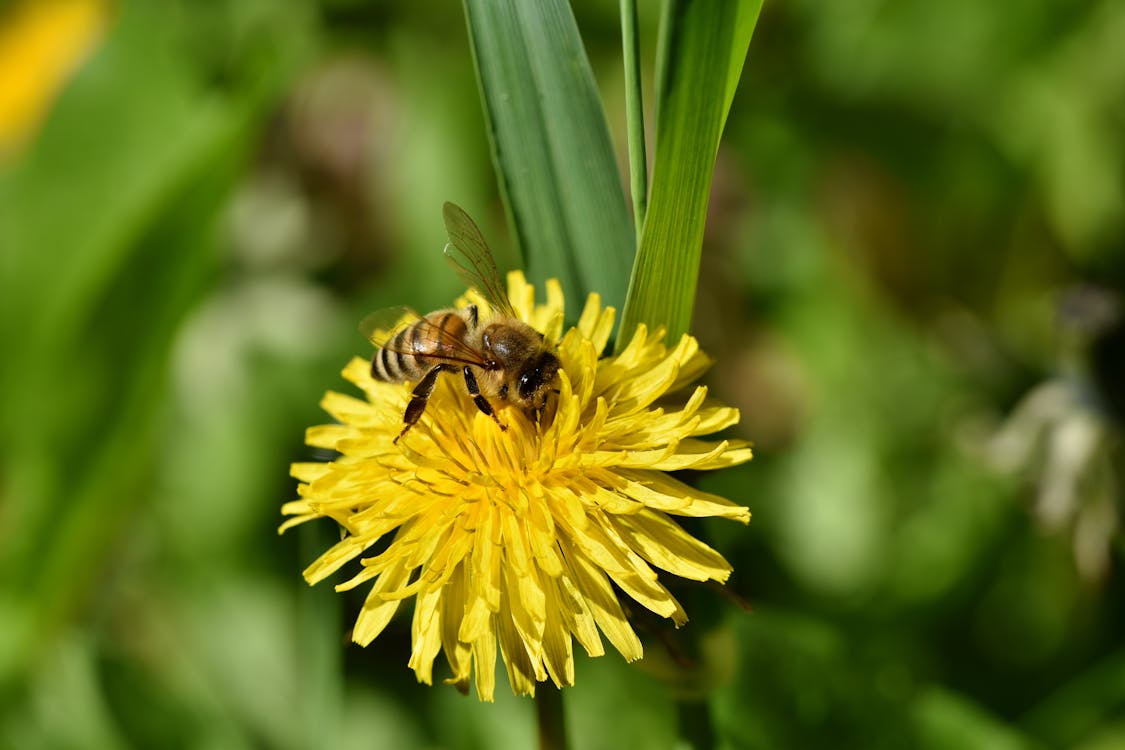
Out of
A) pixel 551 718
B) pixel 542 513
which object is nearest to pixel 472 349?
pixel 542 513

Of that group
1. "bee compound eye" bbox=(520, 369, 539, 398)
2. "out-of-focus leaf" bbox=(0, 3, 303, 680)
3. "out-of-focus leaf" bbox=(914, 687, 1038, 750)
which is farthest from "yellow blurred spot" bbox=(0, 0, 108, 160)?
"out-of-focus leaf" bbox=(914, 687, 1038, 750)

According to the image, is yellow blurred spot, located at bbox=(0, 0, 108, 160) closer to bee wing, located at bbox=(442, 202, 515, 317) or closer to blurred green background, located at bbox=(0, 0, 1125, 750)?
blurred green background, located at bbox=(0, 0, 1125, 750)

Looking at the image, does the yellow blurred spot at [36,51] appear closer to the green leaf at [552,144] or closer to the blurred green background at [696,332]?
the blurred green background at [696,332]

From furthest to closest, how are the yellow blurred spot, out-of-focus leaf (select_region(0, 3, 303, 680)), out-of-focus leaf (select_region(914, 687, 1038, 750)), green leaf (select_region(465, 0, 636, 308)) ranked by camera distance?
the yellow blurred spot < out-of-focus leaf (select_region(0, 3, 303, 680)) < out-of-focus leaf (select_region(914, 687, 1038, 750)) < green leaf (select_region(465, 0, 636, 308))

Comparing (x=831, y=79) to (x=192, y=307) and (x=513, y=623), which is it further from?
(x=513, y=623)

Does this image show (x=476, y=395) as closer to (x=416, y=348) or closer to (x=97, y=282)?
(x=416, y=348)

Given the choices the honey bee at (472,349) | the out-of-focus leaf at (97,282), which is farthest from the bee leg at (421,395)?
the out-of-focus leaf at (97,282)

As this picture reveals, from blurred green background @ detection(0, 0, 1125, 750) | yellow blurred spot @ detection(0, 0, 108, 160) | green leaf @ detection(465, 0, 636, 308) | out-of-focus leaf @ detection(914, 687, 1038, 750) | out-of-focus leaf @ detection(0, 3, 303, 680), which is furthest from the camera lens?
yellow blurred spot @ detection(0, 0, 108, 160)
